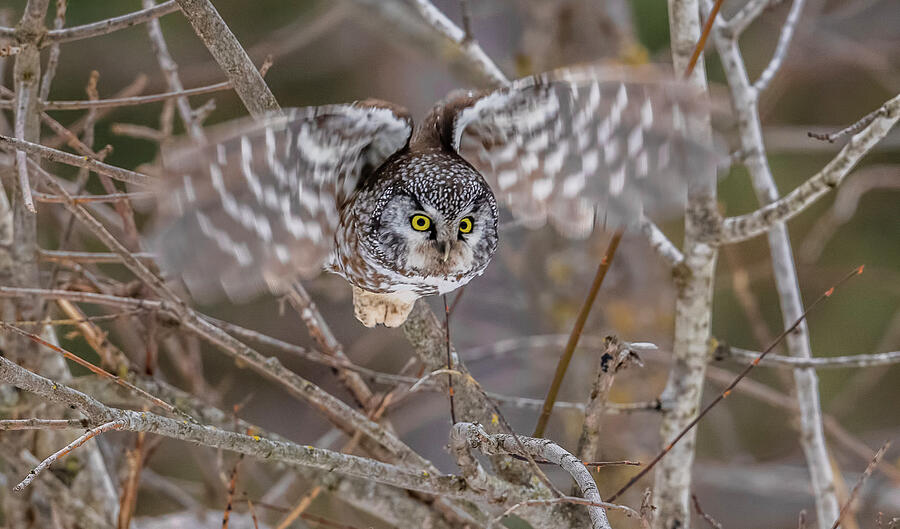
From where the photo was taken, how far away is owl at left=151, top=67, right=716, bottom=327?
51.8 inches

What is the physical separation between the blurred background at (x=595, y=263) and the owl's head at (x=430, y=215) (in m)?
1.07

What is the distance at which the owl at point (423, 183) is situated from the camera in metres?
1.32

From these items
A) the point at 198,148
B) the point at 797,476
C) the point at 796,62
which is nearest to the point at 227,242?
the point at 198,148

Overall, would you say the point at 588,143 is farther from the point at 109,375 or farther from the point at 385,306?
the point at 109,375

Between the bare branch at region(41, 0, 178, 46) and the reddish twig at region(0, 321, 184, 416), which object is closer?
the reddish twig at region(0, 321, 184, 416)

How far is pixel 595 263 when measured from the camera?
351cm

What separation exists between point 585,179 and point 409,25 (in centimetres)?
198

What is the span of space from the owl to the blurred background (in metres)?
1.03

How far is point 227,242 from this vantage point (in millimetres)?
1346

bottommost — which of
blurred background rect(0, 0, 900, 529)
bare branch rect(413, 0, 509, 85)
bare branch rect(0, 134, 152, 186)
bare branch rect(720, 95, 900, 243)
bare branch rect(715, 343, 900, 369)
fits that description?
bare branch rect(0, 134, 152, 186)

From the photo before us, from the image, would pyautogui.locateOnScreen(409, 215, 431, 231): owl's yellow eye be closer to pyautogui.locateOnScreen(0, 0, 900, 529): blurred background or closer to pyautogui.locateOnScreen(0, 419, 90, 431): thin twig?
pyautogui.locateOnScreen(0, 419, 90, 431): thin twig

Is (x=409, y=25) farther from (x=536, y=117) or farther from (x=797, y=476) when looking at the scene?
(x=797, y=476)

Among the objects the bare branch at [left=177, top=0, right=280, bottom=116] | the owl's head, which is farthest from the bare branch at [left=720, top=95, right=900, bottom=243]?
the bare branch at [left=177, top=0, right=280, bottom=116]

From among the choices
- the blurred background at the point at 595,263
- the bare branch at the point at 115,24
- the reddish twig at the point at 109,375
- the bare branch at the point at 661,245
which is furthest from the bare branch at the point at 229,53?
the blurred background at the point at 595,263
